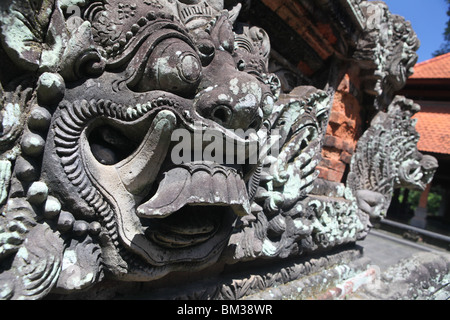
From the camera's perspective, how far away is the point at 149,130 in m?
1.00

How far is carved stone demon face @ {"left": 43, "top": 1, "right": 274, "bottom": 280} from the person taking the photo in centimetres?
97

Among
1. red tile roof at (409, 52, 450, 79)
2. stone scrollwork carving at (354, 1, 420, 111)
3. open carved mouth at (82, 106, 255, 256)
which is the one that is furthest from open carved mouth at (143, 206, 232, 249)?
red tile roof at (409, 52, 450, 79)

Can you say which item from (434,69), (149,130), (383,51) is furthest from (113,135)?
(434,69)

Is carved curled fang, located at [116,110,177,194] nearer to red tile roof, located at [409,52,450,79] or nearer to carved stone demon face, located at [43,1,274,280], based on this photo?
carved stone demon face, located at [43,1,274,280]

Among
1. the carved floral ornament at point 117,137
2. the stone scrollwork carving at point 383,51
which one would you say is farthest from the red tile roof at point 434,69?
the carved floral ornament at point 117,137

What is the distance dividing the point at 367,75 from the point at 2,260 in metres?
2.86

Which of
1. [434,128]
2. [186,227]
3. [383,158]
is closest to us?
[186,227]

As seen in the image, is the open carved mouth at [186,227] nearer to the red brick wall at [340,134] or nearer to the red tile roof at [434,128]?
the red brick wall at [340,134]

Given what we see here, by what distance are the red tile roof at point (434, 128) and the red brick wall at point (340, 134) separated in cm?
512

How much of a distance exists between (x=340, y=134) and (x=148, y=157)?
2.16m

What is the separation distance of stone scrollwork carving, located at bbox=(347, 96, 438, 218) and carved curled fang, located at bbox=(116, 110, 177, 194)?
7.85 feet

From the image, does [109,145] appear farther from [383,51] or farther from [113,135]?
[383,51]

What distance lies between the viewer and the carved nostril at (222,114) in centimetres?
104

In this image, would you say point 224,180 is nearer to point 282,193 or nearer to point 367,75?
point 282,193
